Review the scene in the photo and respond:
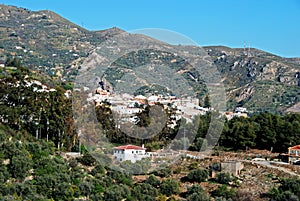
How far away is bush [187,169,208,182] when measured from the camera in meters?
19.0

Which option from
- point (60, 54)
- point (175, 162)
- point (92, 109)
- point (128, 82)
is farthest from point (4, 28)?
point (175, 162)

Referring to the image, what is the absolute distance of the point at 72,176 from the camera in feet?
56.9

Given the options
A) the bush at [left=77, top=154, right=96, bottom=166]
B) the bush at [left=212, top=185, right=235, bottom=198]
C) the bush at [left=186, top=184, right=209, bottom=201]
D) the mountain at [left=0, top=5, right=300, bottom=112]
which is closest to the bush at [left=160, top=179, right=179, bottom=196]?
the bush at [left=186, top=184, right=209, bottom=201]

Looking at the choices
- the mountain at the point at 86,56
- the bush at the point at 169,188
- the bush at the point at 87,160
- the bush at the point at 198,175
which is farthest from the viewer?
the mountain at the point at 86,56

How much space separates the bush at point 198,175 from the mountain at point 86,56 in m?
24.9

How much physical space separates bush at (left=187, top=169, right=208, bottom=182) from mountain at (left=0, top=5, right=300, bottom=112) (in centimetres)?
2492

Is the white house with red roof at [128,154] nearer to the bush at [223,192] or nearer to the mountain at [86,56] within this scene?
the bush at [223,192]

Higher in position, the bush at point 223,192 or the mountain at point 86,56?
the mountain at point 86,56

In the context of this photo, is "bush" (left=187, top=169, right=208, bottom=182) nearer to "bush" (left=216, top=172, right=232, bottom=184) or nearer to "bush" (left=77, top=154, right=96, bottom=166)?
"bush" (left=216, top=172, right=232, bottom=184)

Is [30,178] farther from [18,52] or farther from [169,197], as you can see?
[18,52]

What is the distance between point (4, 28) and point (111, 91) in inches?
1913

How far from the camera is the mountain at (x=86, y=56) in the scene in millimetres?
62312

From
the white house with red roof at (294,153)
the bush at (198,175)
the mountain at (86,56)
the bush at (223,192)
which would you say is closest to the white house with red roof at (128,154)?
the bush at (198,175)

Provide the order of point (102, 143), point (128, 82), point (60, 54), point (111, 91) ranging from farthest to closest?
point (60, 54)
point (111, 91)
point (128, 82)
point (102, 143)
